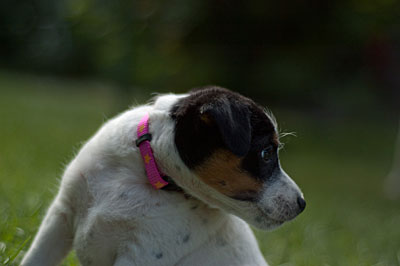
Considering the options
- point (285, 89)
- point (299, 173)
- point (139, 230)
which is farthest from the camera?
point (285, 89)

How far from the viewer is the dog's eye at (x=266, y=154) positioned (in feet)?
11.3

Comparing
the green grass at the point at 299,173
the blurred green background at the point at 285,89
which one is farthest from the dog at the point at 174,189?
the blurred green background at the point at 285,89

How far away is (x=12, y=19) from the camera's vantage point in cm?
2988

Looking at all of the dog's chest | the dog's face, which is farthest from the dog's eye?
the dog's chest

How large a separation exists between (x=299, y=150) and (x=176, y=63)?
449 centimetres

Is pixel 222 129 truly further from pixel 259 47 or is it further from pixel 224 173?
pixel 259 47

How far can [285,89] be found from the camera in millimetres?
19250

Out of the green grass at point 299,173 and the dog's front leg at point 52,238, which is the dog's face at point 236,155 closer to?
the dog's front leg at point 52,238

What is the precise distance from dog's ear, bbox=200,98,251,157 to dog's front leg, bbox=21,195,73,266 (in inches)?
47.4

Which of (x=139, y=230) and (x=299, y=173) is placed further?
(x=299, y=173)

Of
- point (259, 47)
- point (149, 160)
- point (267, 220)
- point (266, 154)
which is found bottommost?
point (259, 47)

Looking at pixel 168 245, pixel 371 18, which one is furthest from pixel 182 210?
pixel 371 18

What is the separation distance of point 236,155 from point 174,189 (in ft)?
1.78

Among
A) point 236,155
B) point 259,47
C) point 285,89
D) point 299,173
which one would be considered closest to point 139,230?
point 236,155
